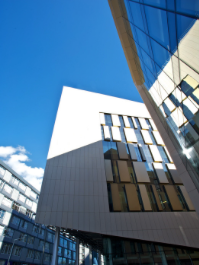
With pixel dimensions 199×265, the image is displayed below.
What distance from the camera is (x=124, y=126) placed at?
2328 cm

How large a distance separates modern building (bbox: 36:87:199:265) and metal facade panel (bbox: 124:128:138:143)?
0.18 m

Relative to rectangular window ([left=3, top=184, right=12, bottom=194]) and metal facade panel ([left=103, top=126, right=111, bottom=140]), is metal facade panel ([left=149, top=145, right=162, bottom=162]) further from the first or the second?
rectangular window ([left=3, top=184, right=12, bottom=194])

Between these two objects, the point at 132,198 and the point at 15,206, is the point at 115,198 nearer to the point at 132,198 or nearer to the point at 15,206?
the point at 132,198

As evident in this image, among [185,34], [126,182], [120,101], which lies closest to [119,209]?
[126,182]

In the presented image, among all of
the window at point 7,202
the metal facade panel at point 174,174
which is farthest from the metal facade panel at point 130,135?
the window at point 7,202

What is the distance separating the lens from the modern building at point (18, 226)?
116 ft

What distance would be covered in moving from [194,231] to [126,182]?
24.4ft

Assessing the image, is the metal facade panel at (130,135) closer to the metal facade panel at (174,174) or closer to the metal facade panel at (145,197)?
the metal facade panel at (174,174)

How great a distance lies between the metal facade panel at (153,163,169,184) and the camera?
18.3 metres

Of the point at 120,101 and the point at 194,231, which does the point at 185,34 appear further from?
the point at 120,101

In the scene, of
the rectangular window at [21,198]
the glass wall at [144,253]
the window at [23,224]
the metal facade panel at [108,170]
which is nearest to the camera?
the glass wall at [144,253]

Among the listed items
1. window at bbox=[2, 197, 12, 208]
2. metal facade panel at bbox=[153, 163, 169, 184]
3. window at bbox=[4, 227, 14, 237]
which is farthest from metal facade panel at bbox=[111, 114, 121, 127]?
window at bbox=[4, 227, 14, 237]

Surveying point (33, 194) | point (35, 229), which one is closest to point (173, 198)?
point (35, 229)

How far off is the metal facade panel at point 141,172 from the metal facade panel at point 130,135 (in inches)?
144
